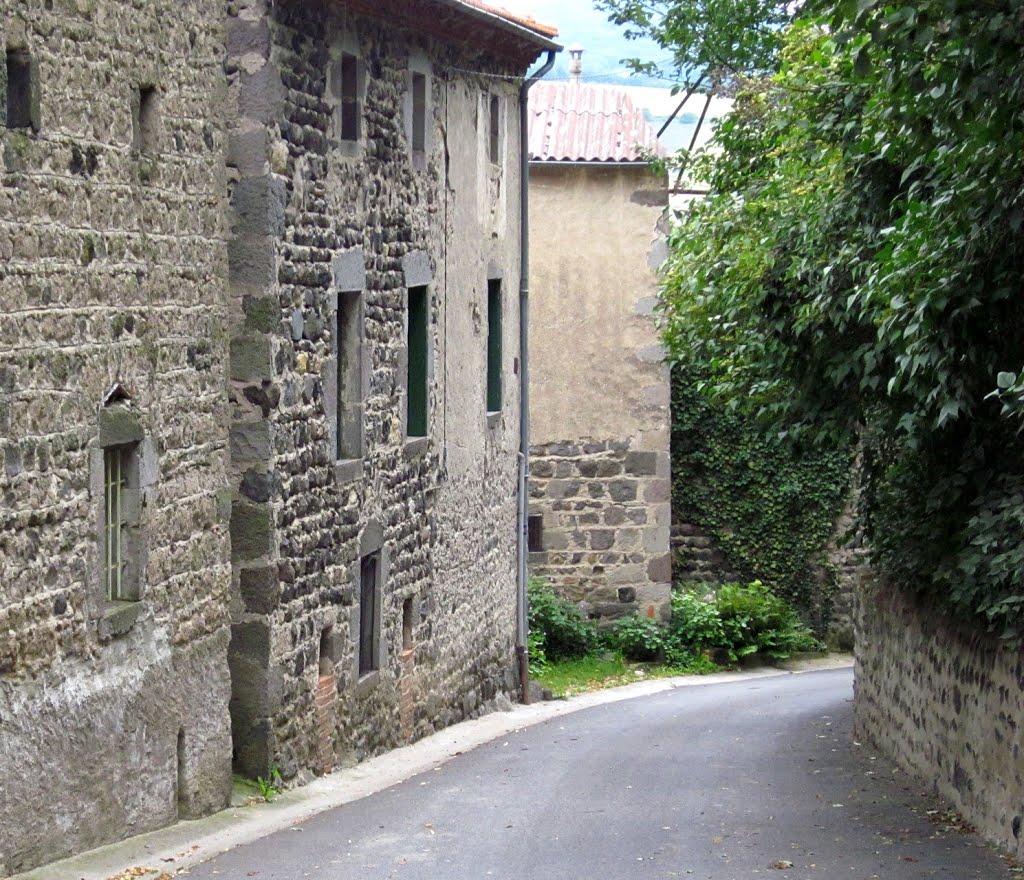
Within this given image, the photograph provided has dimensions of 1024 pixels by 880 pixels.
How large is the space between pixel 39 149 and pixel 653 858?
17.0 ft

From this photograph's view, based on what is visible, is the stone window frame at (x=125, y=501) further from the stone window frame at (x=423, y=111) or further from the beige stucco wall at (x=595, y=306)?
the beige stucco wall at (x=595, y=306)

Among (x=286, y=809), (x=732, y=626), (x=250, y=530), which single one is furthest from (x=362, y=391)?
(x=732, y=626)

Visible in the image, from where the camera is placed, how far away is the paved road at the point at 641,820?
31.6 feet

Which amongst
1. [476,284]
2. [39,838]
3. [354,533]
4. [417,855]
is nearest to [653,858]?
[417,855]

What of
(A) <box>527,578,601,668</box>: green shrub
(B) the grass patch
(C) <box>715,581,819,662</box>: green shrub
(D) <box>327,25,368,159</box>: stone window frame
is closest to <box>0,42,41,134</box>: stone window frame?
(D) <box>327,25,368,159</box>: stone window frame

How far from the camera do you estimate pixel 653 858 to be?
32.6 ft

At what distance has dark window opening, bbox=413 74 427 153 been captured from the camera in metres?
15.4

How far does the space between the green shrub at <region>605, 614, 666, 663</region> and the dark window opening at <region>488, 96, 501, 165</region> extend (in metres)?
7.68

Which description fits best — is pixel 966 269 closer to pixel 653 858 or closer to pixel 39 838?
pixel 653 858

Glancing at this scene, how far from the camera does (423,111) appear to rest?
15578 mm

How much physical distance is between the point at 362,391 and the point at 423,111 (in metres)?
3.00

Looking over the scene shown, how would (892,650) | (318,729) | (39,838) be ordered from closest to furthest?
(39,838), (318,729), (892,650)

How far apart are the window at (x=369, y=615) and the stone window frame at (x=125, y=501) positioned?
4133 millimetres

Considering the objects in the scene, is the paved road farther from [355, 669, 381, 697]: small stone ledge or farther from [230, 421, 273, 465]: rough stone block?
[230, 421, 273, 465]: rough stone block
